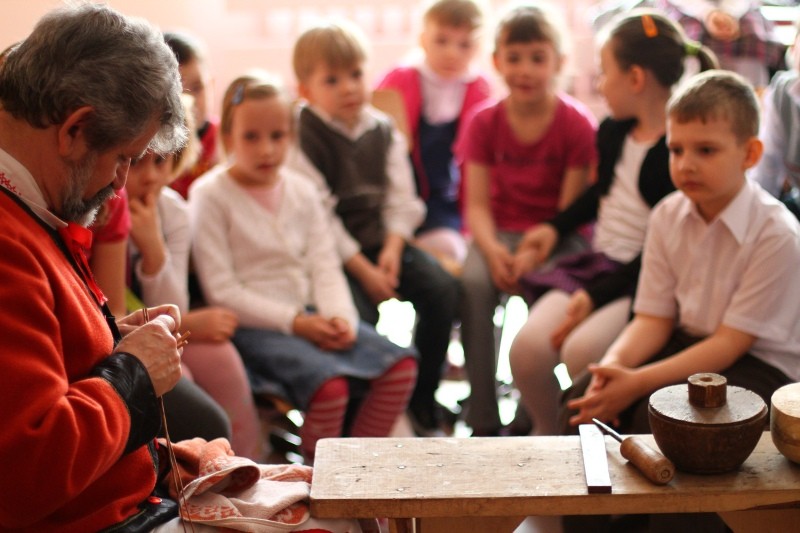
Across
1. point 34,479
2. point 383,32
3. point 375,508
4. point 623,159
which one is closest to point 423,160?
point 623,159

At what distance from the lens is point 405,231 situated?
3279 mm

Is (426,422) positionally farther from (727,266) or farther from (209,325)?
(727,266)

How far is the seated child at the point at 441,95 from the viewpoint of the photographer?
3.56 m

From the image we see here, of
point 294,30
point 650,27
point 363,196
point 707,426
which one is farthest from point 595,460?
point 294,30

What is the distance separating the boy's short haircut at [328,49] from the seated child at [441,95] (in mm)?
471

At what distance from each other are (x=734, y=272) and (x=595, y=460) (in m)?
0.77

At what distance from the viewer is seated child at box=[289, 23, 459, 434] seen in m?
3.14

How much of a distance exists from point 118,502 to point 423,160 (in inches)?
92.7

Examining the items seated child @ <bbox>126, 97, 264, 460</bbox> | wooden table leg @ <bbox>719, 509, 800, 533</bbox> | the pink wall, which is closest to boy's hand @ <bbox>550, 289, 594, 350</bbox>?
seated child @ <bbox>126, 97, 264, 460</bbox>

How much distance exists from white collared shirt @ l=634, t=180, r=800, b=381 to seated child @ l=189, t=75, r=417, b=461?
30.2 inches

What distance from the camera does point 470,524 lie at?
5.55 ft

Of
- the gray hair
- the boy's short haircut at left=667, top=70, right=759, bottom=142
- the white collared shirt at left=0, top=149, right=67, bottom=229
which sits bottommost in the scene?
the boy's short haircut at left=667, top=70, right=759, bottom=142

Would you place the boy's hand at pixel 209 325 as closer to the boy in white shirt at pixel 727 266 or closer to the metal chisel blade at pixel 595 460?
the boy in white shirt at pixel 727 266

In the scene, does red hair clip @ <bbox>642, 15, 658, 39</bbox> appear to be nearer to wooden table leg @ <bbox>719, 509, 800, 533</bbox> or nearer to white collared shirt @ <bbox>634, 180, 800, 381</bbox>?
white collared shirt @ <bbox>634, 180, 800, 381</bbox>
